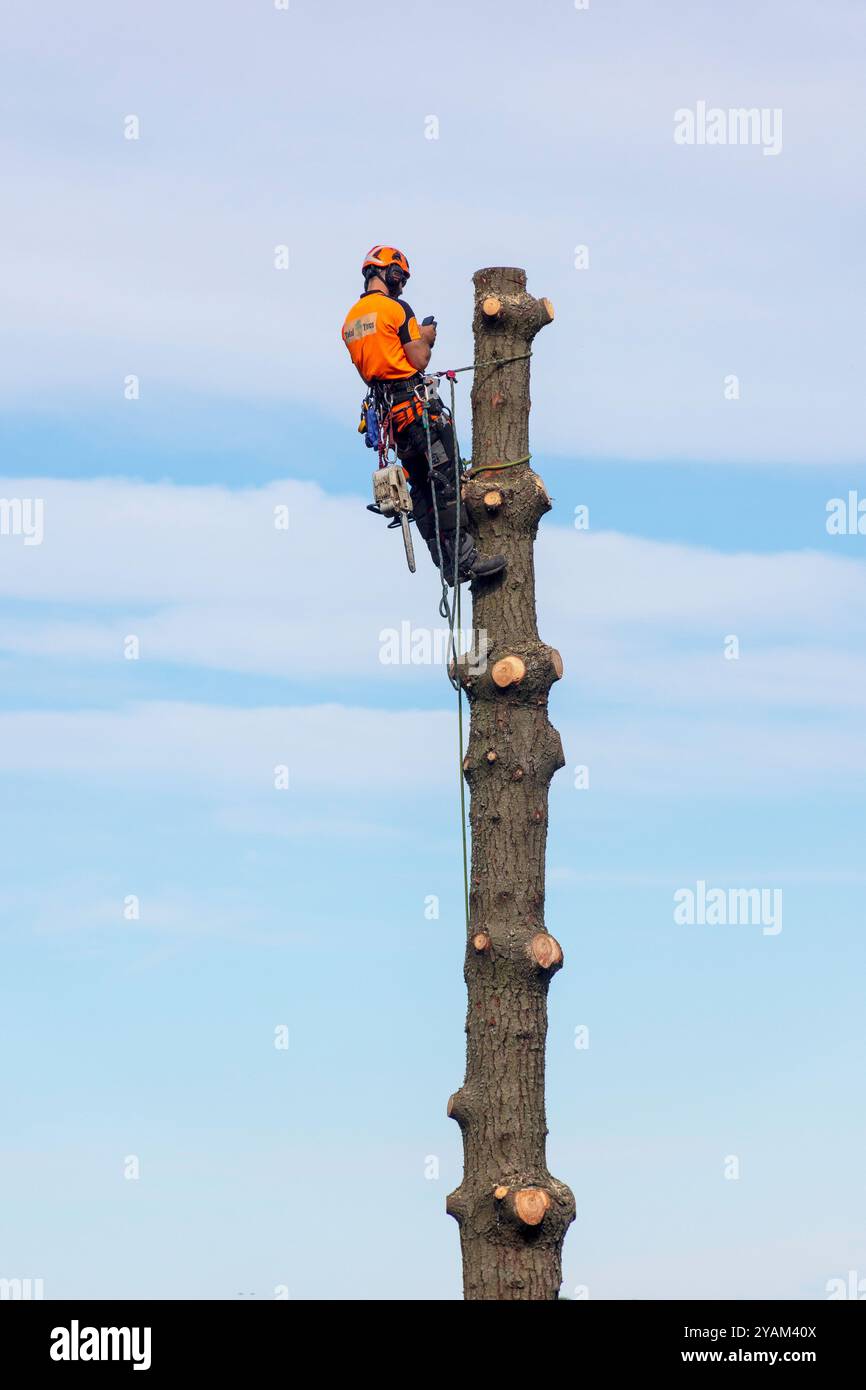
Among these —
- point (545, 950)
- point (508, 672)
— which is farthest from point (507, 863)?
point (508, 672)

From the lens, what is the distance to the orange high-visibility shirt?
12484 millimetres

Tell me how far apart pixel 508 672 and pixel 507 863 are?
52.7 inches

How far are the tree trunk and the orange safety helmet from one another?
67 cm

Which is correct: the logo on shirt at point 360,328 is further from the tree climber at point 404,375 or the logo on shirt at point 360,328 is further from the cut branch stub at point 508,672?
the cut branch stub at point 508,672

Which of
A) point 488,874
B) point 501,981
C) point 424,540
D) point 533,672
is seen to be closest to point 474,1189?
point 501,981

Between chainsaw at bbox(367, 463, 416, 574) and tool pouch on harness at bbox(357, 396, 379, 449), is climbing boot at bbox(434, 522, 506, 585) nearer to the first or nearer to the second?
chainsaw at bbox(367, 463, 416, 574)

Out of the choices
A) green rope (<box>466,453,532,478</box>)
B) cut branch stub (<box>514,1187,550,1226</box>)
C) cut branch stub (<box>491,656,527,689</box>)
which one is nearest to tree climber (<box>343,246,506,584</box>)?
green rope (<box>466,453,532,478</box>)

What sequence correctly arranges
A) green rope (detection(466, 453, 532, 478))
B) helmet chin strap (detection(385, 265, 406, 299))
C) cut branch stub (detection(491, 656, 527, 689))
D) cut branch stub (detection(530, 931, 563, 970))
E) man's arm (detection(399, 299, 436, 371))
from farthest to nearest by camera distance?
1. helmet chin strap (detection(385, 265, 406, 299))
2. man's arm (detection(399, 299, 436, 371))
3. green rope (detection(466, 453, 532, 478))
4. cut branch stub (detection(491, 656, 527, 689))
5. cut branch stub (detection(530, 931, 563, 970))

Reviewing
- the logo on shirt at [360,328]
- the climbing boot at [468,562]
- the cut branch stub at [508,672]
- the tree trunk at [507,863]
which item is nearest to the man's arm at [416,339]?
the logo on shirt at [360,328]
